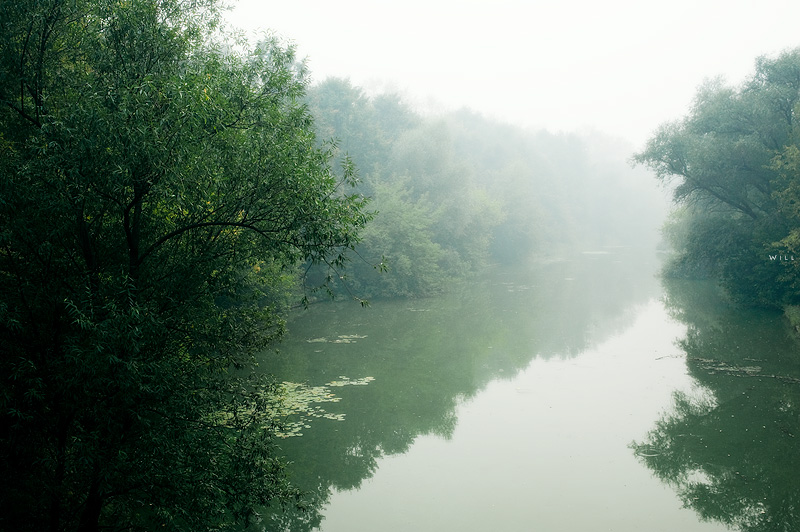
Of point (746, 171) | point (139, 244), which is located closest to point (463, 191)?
point (746, 171)

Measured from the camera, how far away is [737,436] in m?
11.4

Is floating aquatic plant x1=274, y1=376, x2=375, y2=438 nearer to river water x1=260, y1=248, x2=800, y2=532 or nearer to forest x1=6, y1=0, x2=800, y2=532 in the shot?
river water x1=260, y1=248, x2=800, y2=532

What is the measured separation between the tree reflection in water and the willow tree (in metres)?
7.14

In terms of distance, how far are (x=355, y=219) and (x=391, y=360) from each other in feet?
36.6

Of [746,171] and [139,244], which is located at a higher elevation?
[746,171]

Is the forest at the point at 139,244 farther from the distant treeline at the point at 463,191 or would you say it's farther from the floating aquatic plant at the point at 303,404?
the floating aquatic plant at the point at 303,404

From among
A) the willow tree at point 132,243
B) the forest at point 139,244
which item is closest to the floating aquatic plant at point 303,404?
the forest at point 139,244

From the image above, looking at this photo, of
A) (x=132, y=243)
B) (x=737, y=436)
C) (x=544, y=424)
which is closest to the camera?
(x=132, y=243)

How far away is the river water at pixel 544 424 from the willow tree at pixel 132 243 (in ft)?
8.92

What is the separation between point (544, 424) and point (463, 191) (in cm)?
3211

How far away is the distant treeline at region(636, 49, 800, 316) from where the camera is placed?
22.6 metres

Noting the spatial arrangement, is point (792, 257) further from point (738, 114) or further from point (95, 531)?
point (95, 531)

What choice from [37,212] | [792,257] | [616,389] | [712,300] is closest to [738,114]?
[792,257]

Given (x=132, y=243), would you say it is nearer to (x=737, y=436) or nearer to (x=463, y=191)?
(x=737, y=436)
